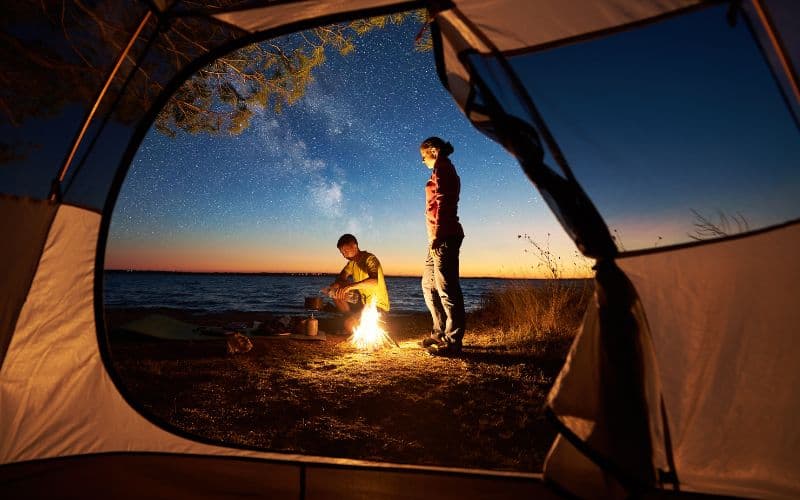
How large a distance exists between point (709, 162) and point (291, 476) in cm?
206

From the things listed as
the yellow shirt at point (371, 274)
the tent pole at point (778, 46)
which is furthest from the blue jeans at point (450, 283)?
the tent pole at point (778, 46)

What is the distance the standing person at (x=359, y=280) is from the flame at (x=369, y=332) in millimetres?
101

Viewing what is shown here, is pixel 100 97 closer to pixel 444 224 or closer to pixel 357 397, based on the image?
pixel 357 397

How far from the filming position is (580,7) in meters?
1.57

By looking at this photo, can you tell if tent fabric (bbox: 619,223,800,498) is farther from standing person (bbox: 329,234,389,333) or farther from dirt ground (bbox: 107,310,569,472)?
standing person (bbox: 329,234,389,333)

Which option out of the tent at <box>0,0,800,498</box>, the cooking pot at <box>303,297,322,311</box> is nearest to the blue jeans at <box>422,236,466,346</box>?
the cooking pot at <box>303,297,322,311</box>

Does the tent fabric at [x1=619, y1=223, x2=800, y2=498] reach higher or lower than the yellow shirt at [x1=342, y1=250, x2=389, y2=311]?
lower

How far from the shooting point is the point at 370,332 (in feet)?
15.2

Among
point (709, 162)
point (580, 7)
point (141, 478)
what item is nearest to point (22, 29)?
point (141, 478)

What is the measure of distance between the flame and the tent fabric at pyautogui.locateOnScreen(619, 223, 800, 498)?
3.33 metres

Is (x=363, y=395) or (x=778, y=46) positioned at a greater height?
Result: (x=778, y=46)

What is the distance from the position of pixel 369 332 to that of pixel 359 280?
64 cm

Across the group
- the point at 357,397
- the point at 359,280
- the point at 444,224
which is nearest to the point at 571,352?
the point at 357,397

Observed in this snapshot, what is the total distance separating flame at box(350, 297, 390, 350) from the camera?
460cm
